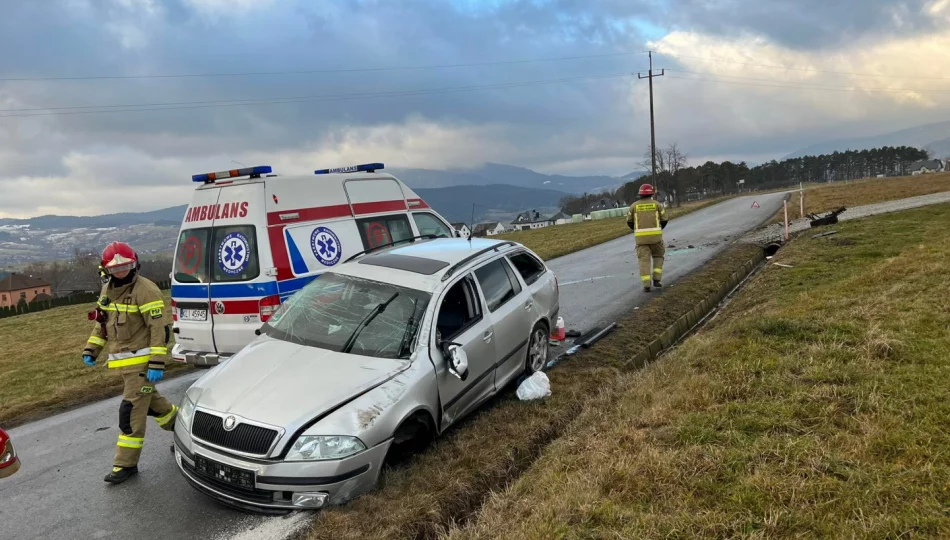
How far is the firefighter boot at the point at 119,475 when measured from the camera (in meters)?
4.31

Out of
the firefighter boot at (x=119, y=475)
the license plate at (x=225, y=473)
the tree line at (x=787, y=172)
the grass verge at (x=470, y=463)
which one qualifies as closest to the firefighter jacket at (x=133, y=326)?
the firefighter boot at (x=119, y=475)

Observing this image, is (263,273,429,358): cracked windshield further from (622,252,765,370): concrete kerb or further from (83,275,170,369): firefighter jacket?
(622,252,765,370): concrete kerb

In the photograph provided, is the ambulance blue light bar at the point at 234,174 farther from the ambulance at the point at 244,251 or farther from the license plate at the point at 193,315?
the license plate at the point at 193,315

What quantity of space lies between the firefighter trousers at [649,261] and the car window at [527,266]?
13.9ft

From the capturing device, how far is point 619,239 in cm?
2162

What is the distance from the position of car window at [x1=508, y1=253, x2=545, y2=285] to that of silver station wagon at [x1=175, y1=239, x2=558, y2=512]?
180 millimetres

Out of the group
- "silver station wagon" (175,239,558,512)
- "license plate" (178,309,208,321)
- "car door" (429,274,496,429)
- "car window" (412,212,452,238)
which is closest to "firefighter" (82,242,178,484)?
"silver station wagon" (175,239,558,512)

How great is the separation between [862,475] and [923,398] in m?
1.38

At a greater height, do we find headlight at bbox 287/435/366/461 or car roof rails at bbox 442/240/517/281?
car roof rails at bbox 442/240/517/281

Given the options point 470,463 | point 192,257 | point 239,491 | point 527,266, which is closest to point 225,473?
point 239,491

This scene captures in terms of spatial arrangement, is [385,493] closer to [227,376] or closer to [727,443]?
[227,376]

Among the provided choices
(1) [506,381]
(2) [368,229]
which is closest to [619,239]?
(2) [368,229]

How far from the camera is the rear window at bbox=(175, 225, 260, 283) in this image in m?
6.04

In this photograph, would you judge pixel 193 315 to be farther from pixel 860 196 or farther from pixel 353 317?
pixel 860 196
